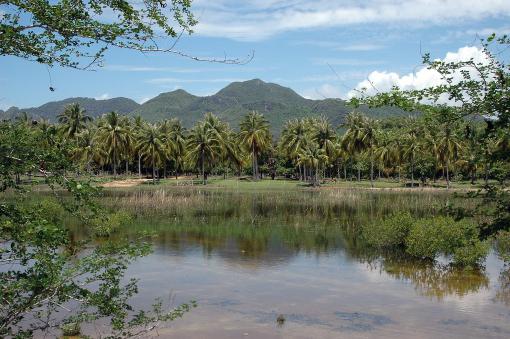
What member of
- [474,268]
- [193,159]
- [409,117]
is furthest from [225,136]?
[409,117]

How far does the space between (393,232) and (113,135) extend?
58242 mm

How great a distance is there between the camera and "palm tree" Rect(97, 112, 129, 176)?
253ft

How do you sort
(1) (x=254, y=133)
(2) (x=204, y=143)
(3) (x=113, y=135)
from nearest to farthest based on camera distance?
(3) (x=113, y=135) < (2) (x=204, y=143) < (1) (x=254, y=133)

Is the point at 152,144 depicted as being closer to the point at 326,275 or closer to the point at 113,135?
the point at 113,135

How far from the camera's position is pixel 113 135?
77.3 metres

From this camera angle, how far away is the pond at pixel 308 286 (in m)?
14.8

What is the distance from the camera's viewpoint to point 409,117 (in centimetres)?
861

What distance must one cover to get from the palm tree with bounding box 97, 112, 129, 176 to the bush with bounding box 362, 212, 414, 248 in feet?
185

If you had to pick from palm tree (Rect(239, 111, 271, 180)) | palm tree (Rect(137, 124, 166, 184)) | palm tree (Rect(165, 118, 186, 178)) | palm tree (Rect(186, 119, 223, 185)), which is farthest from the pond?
palm tree (Rect(239, 111, 271, 180))

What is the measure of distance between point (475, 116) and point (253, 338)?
8.88 meters

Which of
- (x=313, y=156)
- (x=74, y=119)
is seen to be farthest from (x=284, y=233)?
(x=74, y=119)

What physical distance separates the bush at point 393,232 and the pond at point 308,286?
32.8 inches

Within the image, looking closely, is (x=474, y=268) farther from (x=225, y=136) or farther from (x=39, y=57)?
(x=225, y=136)

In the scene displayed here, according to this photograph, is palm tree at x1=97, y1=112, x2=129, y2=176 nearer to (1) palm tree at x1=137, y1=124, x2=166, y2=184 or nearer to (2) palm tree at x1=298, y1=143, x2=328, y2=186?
(1) palm tree at x1=137, y1=124, x2=166, y2=184
